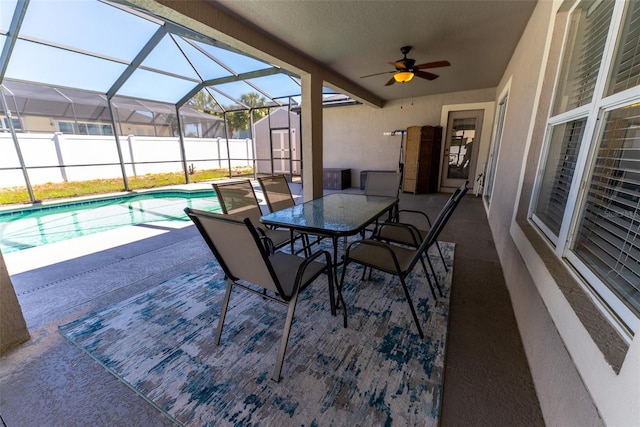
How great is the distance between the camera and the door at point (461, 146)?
628 cm

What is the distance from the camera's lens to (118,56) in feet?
16.5

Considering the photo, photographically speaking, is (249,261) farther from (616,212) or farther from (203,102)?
(203,102)

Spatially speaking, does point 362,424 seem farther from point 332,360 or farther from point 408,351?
point 408,351

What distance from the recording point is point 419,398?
4.05 ft

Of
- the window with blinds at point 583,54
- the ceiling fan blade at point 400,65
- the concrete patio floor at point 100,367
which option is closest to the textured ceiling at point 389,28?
the ceiling fan blade at point 400,65

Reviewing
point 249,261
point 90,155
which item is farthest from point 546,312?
point 90,155

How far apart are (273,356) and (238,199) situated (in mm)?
1621

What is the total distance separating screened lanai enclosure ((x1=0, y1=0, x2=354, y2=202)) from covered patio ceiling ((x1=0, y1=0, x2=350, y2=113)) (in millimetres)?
18

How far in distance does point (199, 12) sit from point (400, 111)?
593 cm

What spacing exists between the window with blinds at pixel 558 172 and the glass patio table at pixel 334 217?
1.21 m

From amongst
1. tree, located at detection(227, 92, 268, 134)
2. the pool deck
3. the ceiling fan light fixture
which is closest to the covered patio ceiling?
tree, located at detection(227, 92, 268, 134)

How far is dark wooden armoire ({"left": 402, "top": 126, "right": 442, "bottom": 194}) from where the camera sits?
6305 mm

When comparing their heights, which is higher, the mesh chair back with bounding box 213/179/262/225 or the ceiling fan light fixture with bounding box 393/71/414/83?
the ceiling fan light fixture with bounding box 393/71/414/83

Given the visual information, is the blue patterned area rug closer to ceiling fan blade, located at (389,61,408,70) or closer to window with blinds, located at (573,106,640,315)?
window with blinds, located at (573,106,640,315)
